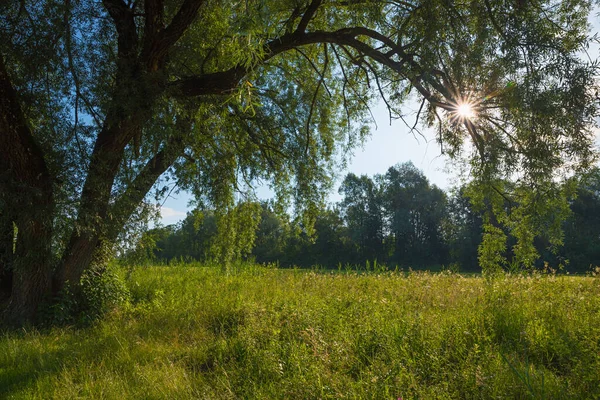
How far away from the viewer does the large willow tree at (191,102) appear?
4.94m

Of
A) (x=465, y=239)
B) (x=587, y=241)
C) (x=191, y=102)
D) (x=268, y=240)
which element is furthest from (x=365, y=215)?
(x=191, y=102)

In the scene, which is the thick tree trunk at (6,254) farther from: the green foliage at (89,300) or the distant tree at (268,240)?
the distant tree at (268,240)

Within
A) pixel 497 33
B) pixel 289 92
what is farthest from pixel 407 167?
pixel 497 33

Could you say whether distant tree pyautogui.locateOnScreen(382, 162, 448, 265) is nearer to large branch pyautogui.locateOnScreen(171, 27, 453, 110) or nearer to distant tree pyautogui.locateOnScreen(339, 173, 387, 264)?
distant tree pyautogui.locateOnScreen(339, 173, 387, 264)

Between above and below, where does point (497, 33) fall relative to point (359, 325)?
above

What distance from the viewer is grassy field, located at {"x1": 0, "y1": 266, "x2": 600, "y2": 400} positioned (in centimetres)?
346

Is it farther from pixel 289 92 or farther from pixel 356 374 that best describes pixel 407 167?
pixel 356 374

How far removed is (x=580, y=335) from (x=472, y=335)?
3.80ft

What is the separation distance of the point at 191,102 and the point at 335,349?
18.7ft

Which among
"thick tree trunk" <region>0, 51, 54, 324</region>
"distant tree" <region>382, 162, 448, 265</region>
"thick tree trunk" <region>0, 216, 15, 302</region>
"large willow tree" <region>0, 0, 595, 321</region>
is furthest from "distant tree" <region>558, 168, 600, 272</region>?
"thick tree trunk" <region>0, 216, 15, 302</region>

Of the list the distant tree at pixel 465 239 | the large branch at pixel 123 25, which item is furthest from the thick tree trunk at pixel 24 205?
the distant tree at pixel 465 239

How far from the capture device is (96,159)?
6812 mm

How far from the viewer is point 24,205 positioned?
6.30 meters

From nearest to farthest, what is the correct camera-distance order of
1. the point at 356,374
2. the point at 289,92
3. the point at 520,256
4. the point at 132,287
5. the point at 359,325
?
the point at 356,374
the point at 359,325
the point at 520,256
the point at 132,287
the point at 289,92
